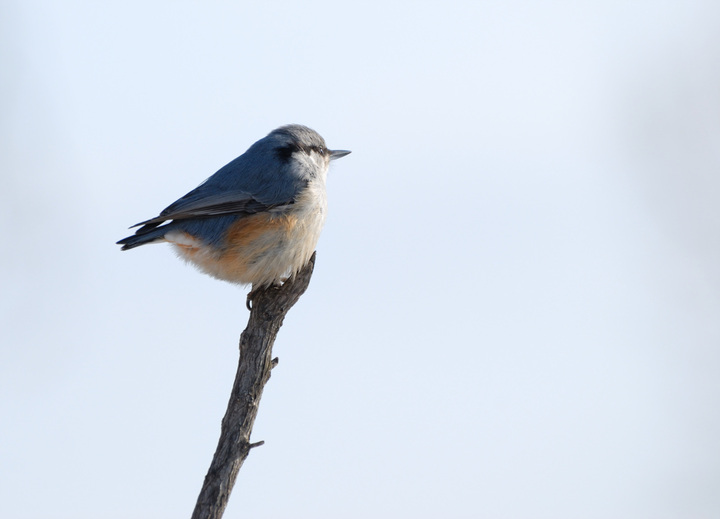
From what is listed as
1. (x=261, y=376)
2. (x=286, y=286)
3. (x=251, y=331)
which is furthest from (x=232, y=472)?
(x=286, y=286)

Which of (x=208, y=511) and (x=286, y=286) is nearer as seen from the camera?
(x=208, y=511)

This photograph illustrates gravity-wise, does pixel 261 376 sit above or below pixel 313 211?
below

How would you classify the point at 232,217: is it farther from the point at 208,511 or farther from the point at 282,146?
the point at 208,511

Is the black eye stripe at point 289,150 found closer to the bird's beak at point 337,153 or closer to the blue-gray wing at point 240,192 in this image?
the blue-gray wing at point 240,192

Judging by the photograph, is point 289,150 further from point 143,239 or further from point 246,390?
point 246,390

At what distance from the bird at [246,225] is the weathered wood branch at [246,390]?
0.17m

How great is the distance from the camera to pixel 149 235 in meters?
4.56

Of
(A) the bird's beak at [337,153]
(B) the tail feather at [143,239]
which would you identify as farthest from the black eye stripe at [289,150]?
(B) the tail feather at [143,239]

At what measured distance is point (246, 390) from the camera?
12.9ft

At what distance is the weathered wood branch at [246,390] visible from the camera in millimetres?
3699

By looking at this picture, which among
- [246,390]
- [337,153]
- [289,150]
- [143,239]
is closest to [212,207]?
[143,239]

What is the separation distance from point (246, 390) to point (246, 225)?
41.8 inches

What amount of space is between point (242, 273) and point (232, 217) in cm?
34

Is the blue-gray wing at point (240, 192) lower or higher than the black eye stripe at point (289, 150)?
lower
